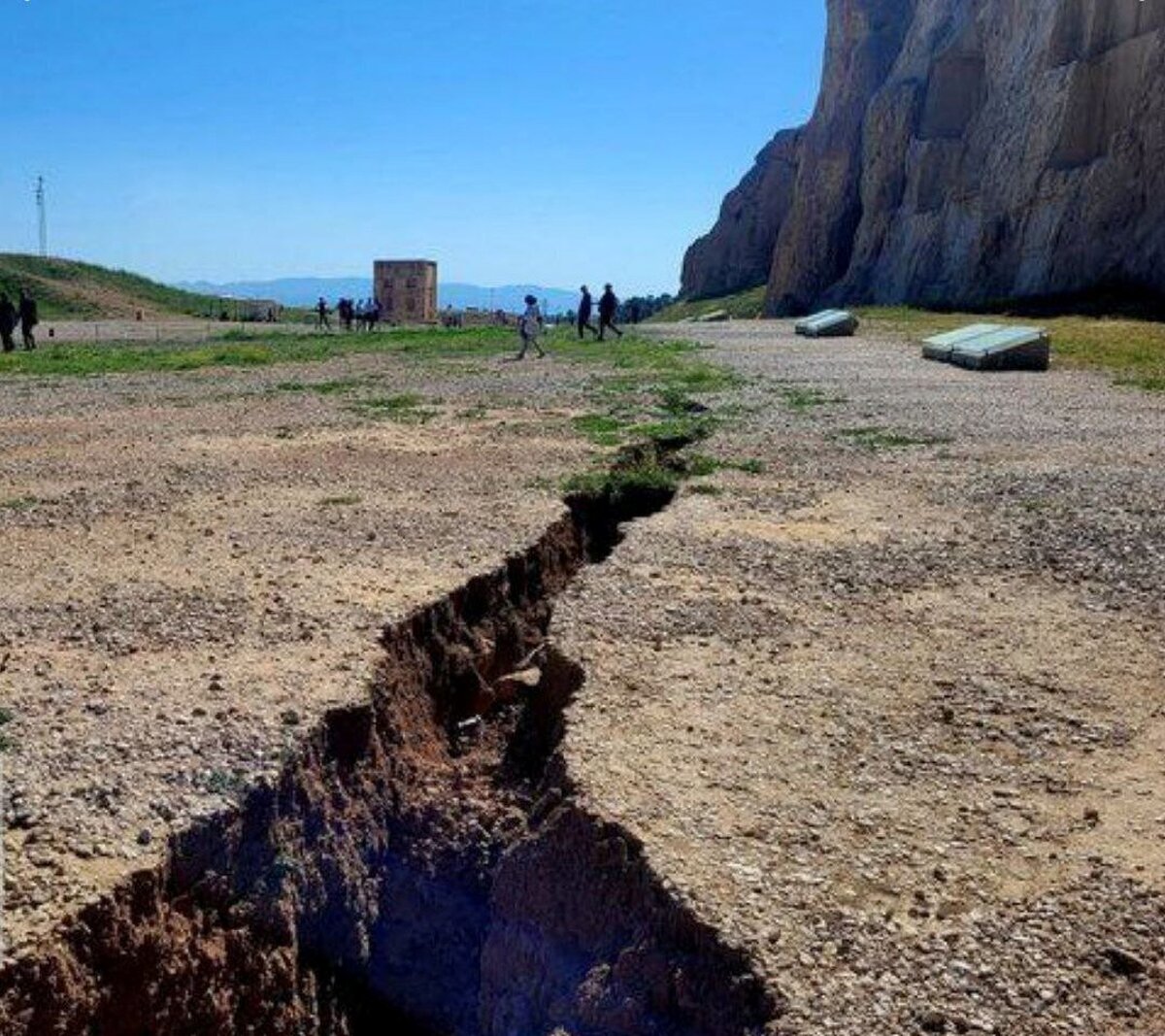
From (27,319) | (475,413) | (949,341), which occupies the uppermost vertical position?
(949,341)

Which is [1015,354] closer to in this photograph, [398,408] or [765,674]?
[398,408]

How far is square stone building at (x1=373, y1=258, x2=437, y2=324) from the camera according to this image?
62.2 meters

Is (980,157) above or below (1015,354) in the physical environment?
above

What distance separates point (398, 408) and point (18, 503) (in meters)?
7.47

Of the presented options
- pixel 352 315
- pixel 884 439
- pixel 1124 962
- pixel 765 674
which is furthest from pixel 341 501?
pixel 352 315

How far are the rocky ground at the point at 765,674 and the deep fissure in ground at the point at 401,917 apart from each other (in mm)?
149

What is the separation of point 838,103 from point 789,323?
23325mm

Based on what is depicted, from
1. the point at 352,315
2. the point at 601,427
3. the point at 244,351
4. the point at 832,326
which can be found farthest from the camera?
the point at 352,315

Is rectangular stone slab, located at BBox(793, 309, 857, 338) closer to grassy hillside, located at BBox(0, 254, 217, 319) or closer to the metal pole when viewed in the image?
the metal pole

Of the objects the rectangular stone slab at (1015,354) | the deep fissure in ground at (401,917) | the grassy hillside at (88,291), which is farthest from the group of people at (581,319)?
the grassy hillside at (88,291)

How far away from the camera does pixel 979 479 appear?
38.3ft

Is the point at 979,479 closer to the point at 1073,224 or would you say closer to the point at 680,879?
the point at 680,879

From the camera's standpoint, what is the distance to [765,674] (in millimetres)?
6711

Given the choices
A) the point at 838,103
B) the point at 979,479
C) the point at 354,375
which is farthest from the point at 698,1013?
the point at 838,103
